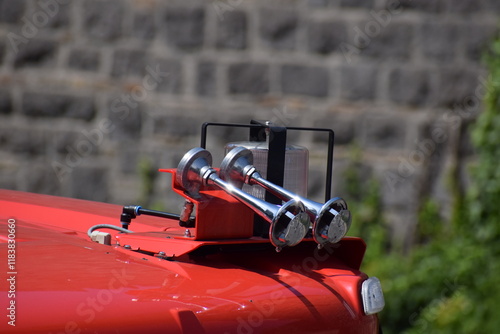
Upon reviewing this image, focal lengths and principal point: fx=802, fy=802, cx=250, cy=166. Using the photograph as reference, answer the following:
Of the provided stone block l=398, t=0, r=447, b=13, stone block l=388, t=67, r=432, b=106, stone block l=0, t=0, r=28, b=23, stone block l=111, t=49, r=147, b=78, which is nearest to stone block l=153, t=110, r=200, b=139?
stone block l=111, t=49, r=147, b=78

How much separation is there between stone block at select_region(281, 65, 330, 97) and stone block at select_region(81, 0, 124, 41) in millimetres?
1283

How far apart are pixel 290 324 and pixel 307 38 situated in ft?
13.2

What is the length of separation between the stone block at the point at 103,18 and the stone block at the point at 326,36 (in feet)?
4.65

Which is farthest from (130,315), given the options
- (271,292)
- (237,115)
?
(237,115)

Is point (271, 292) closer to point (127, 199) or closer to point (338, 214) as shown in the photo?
point (338, 214)

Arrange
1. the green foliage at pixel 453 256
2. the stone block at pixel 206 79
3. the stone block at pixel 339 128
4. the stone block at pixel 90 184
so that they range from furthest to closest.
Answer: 1. the stone block at pixel 90 184
2. the stone block at pixel 206 79
3. the stone block at pixel 339 128
4. the green foliage at pixel 453 256

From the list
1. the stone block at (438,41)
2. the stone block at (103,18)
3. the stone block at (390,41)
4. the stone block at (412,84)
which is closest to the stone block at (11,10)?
the stone block at (103,18)

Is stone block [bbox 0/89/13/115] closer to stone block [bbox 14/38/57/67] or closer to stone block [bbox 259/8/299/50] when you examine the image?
stone block [bbox 14/38/57/67]

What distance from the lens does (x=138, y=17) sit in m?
5.90

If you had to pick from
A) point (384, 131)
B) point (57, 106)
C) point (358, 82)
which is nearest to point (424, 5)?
point (358, 82)

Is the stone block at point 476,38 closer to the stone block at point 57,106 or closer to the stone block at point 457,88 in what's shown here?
the stone block at point 457,88

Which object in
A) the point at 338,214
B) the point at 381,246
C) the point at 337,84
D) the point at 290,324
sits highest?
the point at 337,84

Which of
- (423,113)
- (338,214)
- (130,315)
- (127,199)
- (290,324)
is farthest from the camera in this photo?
(127,199)

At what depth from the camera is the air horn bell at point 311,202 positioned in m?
2.11
